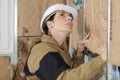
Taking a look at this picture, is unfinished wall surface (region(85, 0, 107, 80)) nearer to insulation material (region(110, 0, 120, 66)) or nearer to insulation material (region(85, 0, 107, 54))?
→ insulation material (region(85, 0, 107, 54))

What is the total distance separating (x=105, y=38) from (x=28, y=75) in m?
0.57

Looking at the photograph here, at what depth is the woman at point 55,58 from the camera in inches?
57.9

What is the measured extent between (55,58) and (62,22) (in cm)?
41

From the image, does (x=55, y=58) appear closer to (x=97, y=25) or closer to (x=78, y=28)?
(x=97, y=25)

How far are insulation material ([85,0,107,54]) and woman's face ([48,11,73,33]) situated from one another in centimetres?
16

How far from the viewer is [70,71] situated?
4.86 ft

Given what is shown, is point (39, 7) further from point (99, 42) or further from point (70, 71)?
point (70, 71)

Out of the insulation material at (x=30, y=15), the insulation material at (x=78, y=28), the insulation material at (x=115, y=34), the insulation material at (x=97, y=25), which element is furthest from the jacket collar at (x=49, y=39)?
the insulation material at (x=30, y=15)

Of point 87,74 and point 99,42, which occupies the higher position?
point 99,42

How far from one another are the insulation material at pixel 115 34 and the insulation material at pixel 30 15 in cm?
176

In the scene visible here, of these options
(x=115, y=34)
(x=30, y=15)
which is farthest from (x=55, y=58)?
(x=30, y=15)

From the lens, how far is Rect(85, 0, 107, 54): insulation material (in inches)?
65.4

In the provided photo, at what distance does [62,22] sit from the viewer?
1886 mm

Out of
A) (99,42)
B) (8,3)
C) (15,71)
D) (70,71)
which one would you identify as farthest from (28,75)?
(8,3)
